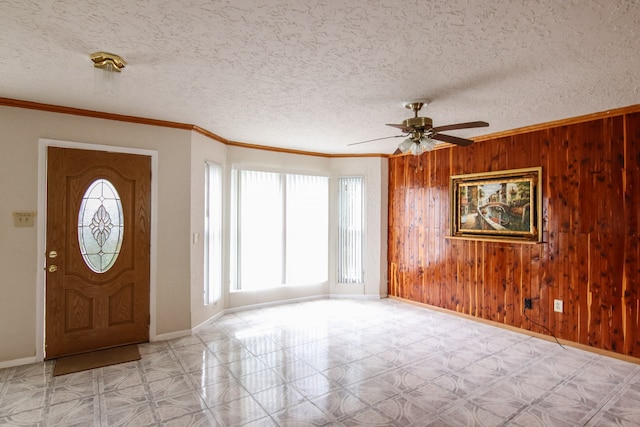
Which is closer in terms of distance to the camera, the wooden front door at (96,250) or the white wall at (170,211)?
the white wall at (170,211)

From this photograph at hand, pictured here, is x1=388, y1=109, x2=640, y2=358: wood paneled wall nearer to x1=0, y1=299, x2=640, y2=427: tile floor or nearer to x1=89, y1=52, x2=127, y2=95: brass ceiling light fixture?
x1=0, y1=299, x2=640, y2=427: tile floor

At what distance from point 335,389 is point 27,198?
3409mm

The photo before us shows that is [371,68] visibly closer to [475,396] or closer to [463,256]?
[475,396]

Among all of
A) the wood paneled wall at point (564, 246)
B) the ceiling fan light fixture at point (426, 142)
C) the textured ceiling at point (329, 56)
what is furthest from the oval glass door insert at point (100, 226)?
the wood paneled wall at point (564, 246)

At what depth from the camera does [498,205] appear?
4.27 meters

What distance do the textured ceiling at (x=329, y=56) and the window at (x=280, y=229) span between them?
1758 millimetres

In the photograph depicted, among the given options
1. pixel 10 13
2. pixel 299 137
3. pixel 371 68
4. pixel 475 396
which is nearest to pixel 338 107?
pixel 371 68

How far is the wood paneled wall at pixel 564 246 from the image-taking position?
10.8ft

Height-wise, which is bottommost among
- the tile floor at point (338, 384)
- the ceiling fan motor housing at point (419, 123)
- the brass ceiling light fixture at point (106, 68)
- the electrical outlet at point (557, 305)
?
the tile floor at point (338, 384)

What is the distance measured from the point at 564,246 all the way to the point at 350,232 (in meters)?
3.04

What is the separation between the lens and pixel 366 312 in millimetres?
4969

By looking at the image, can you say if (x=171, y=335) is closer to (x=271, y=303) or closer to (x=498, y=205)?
(x=271, y=303)

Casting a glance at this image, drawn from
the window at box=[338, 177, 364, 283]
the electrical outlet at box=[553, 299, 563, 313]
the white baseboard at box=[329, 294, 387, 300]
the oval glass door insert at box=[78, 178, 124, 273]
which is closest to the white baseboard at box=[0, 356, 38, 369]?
the oval glass door insert at box=[78, 178, 124, 273]

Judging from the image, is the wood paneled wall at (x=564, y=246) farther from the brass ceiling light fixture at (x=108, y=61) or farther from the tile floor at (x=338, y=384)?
the brass ceiling light fixture at (x=108, y=61)
